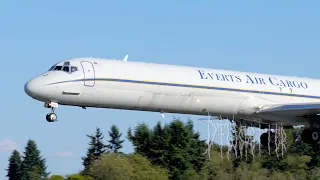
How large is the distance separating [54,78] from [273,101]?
1452 centimetres

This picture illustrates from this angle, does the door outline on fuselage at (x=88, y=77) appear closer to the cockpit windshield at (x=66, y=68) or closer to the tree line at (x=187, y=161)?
the cockpit windshield at (x=66, y=68)

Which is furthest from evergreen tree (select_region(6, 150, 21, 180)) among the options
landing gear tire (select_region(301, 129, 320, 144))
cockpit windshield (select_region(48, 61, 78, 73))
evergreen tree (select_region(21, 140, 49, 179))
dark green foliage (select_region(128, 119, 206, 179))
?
cockpit windshield (select_region(48, 61, 78, 73))

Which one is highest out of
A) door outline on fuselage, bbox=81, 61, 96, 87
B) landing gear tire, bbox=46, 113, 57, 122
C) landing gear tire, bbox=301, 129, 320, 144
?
door outline on fuselage, bbox=81, 61, 96, 87

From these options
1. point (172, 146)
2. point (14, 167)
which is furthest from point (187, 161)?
point (14, 167)

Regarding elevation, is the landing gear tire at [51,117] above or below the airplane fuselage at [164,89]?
below

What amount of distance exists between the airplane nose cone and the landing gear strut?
712 inches

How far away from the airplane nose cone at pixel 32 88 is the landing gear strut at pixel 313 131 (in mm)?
18076

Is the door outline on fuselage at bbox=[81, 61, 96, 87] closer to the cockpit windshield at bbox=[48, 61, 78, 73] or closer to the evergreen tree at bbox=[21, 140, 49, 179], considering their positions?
the cockpit windshield at bbox=[48, 61, 78, 73]

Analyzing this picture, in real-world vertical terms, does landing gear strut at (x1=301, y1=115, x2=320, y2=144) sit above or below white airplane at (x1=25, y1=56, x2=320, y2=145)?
below

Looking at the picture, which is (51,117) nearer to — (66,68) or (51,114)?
(51,114)

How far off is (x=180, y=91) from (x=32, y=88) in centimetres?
885

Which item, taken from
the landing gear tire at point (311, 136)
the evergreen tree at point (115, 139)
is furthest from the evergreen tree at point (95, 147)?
the landing gear tire at point (311, 136)

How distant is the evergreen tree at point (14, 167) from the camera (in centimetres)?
15370

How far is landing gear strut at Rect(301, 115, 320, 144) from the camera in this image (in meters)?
53.5
